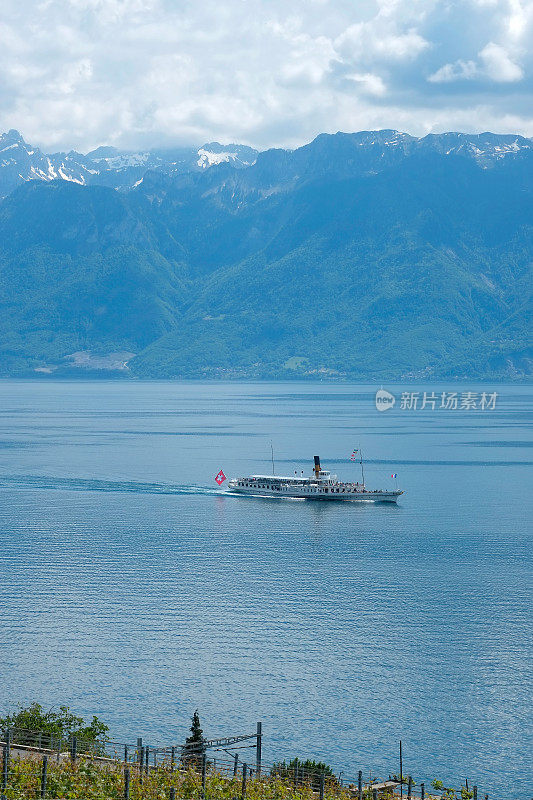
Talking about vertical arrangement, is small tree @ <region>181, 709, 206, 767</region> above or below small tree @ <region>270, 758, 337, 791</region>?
above

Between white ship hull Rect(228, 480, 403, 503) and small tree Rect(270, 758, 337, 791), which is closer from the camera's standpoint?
small tree Rect(270, 758, 337, 791)

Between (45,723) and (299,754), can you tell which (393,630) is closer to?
(299,754)

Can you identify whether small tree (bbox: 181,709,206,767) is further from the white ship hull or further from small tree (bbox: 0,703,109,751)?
the white ship hull

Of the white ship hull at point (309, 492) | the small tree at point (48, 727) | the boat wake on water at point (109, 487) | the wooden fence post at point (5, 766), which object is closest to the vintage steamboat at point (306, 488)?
the white ship hull at point (309, 492)

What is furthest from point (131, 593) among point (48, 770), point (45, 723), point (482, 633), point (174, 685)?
point (48, 770)

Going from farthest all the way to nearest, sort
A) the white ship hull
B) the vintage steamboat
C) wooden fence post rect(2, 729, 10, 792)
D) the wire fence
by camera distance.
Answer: the vintage steamboat, the white ship hull, wooden fence post rect(2, 729, 10, 792), the wire fence

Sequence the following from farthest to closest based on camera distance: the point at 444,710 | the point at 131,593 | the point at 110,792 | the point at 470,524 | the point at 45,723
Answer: the point at 470,524 → the point at 131,593 → the point at 444,710 → the point at 45,723 → the point at 110,792

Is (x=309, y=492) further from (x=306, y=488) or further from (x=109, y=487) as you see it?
(x=109, y=487)

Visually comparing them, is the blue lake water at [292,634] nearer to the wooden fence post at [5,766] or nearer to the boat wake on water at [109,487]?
the wooden fence post at [5,766]

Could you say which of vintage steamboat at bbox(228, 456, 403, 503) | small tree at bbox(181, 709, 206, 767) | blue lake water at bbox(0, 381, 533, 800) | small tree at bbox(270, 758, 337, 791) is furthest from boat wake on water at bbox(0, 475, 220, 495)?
small tree at bbox(270, 758, 337, 791)
